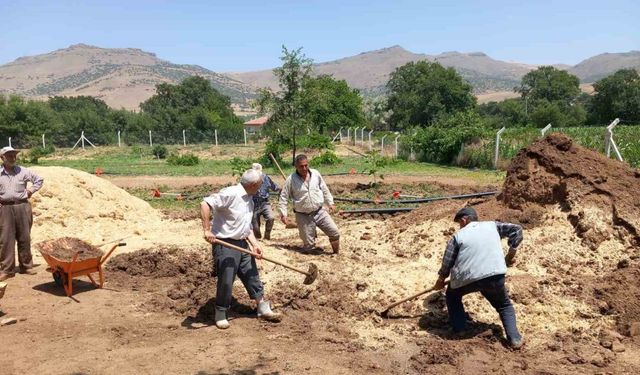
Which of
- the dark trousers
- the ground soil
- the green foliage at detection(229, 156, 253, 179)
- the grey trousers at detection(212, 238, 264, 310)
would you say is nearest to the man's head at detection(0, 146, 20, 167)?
the ground soil

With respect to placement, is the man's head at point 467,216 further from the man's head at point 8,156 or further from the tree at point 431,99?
the tree at point 431,99

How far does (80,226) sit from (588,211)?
28.8 feet

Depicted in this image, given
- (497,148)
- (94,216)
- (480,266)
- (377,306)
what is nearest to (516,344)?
(480,266)

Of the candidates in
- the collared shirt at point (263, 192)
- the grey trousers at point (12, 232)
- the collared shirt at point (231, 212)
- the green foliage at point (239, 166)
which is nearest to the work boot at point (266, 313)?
the collared shirt at point (231, 212)

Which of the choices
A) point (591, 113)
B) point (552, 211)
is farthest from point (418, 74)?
point (552, 211)

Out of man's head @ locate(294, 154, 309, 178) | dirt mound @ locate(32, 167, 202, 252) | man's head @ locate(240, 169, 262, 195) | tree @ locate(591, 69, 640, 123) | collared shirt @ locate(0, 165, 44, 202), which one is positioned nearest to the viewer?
man's head @ locate(240, 169, 262, 195)

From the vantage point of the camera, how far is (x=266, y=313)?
19.3 feet

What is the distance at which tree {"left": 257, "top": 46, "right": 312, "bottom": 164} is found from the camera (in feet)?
70.5

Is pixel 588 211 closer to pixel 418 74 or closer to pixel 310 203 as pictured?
pixel 310 203

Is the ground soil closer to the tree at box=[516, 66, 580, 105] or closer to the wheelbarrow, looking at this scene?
the wheelbarrow

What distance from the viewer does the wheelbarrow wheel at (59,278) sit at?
261 inches

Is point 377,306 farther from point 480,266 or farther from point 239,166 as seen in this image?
point 239,166

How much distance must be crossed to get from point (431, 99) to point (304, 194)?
55.4 m

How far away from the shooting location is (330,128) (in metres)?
51.6
